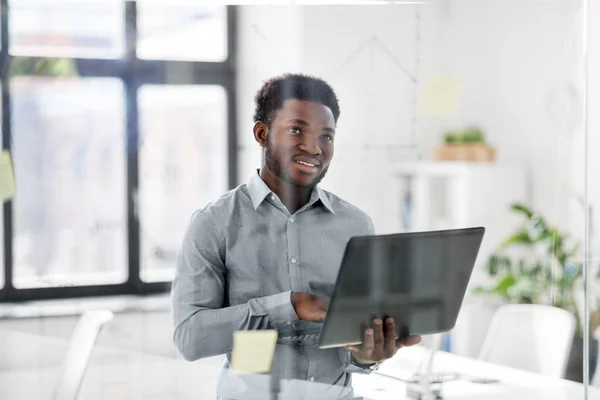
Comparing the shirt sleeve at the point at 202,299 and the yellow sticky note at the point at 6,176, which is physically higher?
the yellow sticky note at the point at 6,176

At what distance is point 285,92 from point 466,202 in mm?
402

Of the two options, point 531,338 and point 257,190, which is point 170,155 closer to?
point 257,190

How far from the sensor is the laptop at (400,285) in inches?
43.6

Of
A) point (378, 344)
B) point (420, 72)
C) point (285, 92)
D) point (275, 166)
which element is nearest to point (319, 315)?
point (378, 344)

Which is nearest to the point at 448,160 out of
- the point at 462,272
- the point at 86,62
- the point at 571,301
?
the point at 462,272

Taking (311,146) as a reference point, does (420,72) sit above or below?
above

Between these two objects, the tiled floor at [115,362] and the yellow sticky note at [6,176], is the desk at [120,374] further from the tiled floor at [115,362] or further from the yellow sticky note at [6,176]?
the yellow sticky note at [6,176]

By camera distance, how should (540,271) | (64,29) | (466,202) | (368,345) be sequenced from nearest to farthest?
(64,29)
(368,345)
(466,202)
(540,271)

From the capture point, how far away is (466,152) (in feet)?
4.19

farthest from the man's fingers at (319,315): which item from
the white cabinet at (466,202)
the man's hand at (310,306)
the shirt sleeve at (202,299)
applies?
the white cabinet at (466,202)

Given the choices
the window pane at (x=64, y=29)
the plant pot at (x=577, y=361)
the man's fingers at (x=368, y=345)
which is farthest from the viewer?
the plant pot at (x=577, y=361)

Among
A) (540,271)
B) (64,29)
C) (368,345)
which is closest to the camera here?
(64,29)

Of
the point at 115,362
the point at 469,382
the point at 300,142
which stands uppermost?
the point at 300,142

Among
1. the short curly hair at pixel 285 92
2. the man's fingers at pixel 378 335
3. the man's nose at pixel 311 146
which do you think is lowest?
the man's fingers at pixel 378 335
